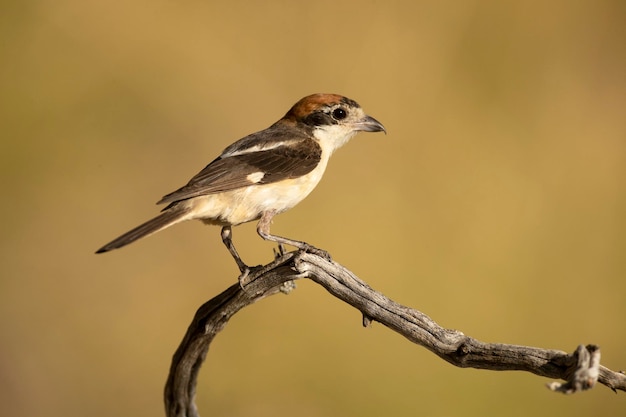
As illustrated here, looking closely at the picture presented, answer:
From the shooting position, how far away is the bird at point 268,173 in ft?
9.29

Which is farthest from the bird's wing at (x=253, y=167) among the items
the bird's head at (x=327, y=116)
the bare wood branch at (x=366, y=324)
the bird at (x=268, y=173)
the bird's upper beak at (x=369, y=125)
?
the bare wood branch at (x=366, y=324)

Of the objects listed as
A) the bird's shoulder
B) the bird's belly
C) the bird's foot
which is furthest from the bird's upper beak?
the bird's foot

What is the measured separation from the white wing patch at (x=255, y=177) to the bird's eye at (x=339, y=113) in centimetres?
62

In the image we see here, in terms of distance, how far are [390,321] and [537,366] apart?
20.6 inches

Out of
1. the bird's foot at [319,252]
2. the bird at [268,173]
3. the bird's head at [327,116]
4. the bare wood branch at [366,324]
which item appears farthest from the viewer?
the bird's head at [327,116]

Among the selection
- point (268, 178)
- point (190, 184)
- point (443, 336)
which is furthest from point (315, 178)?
point (443, 336)

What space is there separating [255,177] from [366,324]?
939mm

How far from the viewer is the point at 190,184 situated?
2.84m

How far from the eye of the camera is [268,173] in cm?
303

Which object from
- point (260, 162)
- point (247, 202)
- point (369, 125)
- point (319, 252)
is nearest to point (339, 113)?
point (369, 125)

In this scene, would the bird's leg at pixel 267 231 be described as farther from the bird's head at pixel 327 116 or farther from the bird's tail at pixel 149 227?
the bird's head at pixel 327 116

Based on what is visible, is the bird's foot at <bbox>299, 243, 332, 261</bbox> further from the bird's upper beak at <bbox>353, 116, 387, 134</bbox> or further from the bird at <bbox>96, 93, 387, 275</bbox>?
the bird's upper beak at <bbox>353, 116, 387, 134</bbox>

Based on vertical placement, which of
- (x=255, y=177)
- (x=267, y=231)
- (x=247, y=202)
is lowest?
(x=267, y=231)

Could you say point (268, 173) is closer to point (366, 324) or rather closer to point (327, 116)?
point (327, 116)
